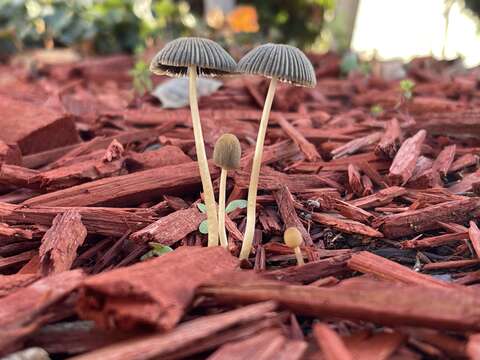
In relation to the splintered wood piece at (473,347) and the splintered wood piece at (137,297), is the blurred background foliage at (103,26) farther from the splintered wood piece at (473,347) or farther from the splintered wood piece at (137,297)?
the splintered wood piece at (473,347)

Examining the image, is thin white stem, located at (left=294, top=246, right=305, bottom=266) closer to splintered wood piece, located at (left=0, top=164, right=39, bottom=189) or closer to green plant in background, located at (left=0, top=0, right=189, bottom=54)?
splintered wood piece, located at (left=0, top=164, right=39, bottom=189)

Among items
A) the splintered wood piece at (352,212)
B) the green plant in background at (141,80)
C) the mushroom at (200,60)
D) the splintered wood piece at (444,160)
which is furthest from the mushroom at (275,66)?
the green plant in background at (141,80)

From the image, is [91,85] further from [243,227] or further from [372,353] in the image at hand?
[372,353]

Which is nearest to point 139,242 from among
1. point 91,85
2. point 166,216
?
point 166,216

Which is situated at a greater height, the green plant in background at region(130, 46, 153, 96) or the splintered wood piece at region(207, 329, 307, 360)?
the green plant in background at region(130, 46, 153, 96)

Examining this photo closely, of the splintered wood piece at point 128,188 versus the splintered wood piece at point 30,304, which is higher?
the splintered wood piece at point 128,188

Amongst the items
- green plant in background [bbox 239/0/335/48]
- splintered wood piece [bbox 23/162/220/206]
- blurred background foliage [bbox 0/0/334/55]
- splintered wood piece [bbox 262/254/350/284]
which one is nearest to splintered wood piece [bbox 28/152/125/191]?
splintered wood piece [bbox 23/162/220/206]
